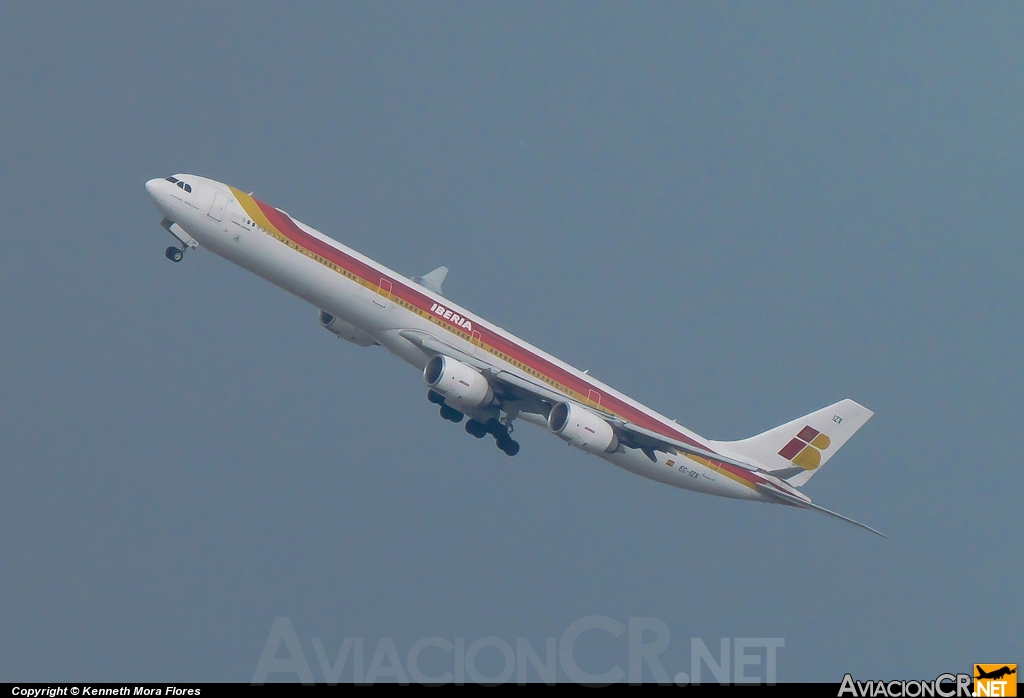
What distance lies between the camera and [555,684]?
48.8 meters

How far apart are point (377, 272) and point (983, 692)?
31.1 m

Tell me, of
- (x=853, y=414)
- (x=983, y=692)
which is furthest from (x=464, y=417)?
(x=983, y=692)

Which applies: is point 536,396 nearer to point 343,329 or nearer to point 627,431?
point 627,431

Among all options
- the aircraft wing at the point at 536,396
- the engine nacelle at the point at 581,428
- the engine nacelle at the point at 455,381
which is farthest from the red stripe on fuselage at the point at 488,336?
the engine nacelle at the point at 581,428

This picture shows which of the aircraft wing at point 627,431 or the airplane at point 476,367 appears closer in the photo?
the airplane at point 476,367

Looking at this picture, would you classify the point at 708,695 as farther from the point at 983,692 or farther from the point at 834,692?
the point at 983,692

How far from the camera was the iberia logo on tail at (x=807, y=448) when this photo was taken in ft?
205

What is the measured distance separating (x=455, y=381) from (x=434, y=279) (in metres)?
7.05

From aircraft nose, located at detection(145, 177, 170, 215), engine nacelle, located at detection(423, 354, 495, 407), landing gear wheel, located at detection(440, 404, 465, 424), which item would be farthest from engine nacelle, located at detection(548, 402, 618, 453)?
aircraft nose, located at detection(145, 177, 170, 215)

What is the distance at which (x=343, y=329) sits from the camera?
55.2 metres

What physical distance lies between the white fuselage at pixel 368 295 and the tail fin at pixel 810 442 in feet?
15.1

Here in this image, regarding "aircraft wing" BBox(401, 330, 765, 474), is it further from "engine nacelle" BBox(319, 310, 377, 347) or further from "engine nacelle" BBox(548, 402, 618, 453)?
"engine nacelle" BBox(319, 310, 377, 347)

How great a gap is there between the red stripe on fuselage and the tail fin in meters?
3.18

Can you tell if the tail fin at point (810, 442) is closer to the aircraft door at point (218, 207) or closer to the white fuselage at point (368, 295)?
the white fuselage at point (368, 295)
